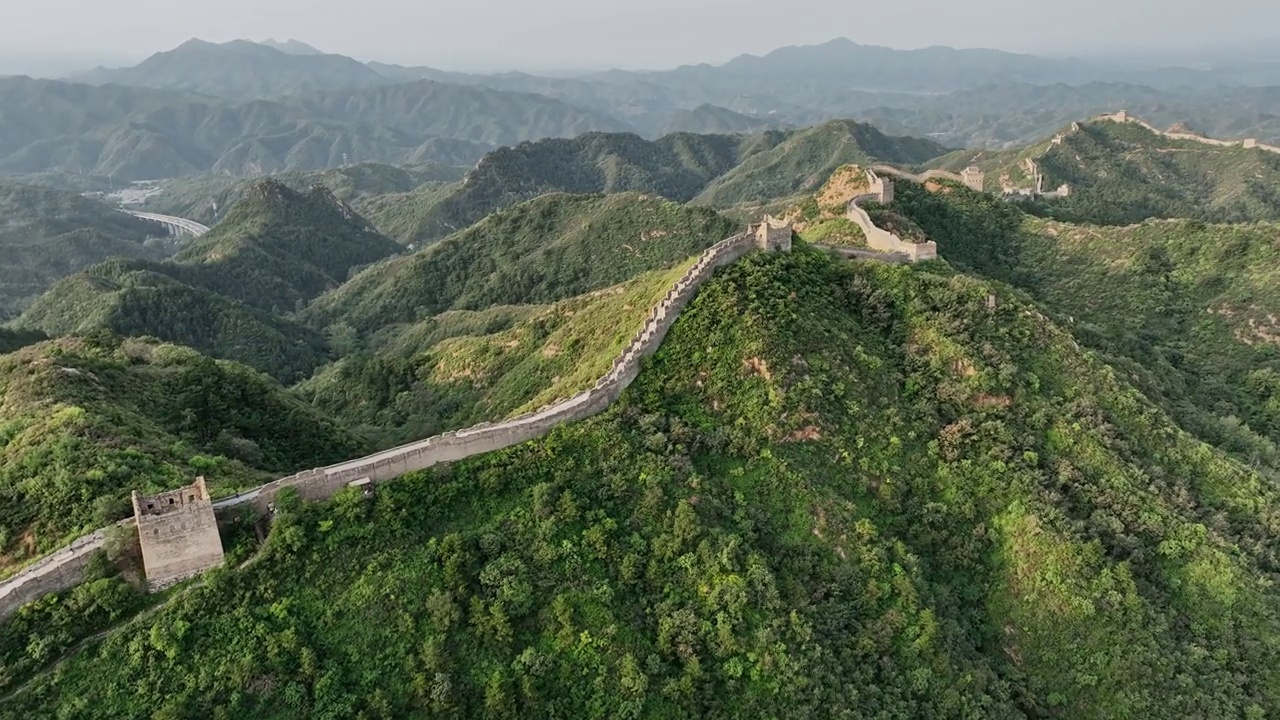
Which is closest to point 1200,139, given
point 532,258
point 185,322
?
point 532,258

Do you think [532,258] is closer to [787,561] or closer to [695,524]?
[695,524]

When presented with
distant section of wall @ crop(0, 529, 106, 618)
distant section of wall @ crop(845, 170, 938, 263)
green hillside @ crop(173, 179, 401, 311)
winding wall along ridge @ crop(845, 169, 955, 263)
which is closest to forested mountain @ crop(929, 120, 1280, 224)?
distant section of wall @ crop(845, 170, 938, 263)

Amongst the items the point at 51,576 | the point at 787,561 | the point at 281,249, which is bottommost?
the point at 281,249

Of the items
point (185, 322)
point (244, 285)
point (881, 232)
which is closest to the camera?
point (881, 232)

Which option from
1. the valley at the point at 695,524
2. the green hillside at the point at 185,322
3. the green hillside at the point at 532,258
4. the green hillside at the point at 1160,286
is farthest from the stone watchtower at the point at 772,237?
the green hillside at the point at 185,322

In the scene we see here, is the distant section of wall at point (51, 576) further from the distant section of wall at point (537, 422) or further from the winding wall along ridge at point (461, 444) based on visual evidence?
the distant section of wall at point (537, 422)

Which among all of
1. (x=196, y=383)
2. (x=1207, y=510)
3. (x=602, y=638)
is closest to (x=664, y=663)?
(x=602, y=638)
